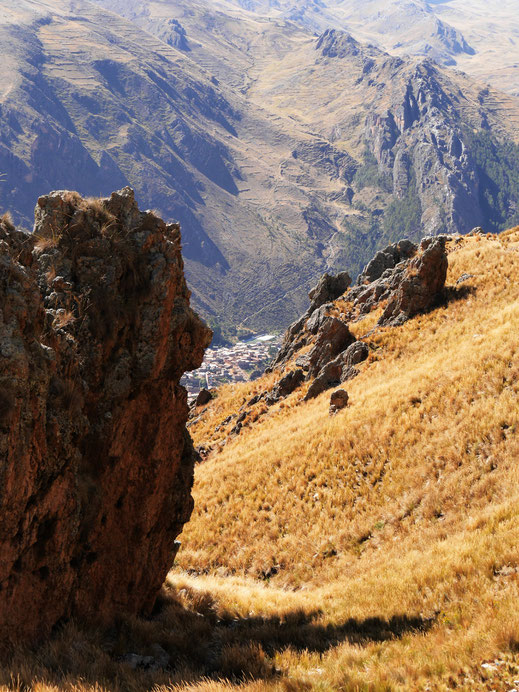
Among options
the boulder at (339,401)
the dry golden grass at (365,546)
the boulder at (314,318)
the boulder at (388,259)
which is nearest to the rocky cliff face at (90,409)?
the dry golden grass at (365,546)

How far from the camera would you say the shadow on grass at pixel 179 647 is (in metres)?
6.81

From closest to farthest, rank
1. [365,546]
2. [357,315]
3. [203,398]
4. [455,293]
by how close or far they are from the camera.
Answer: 1. [365,546]
2. [455,293]
3. [357,315]
4. [203,398]

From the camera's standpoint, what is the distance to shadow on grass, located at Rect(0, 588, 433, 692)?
268 inches

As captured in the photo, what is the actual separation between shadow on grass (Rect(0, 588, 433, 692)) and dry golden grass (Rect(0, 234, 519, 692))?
0.11 ft

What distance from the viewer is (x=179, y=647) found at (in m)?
8.68

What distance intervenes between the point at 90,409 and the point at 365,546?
8.93 metres

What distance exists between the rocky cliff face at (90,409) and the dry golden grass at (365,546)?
805 mm

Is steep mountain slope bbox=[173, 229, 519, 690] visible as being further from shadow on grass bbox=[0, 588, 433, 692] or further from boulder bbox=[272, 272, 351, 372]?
boulder bbox=[272, 272, 351, 372]

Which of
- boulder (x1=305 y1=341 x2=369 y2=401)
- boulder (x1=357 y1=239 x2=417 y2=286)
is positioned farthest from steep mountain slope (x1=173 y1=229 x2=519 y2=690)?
boulder (x1=357 y1=239 x2=417 y2=286)

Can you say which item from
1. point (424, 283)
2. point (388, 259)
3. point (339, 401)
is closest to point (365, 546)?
point (339, 401)

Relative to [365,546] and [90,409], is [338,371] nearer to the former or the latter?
[365,546]

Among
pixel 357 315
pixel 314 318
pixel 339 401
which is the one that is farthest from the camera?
pixel 314 318

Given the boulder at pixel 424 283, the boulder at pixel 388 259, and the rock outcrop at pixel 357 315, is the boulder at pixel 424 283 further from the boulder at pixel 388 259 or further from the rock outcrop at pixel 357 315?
the boulder at pixel 388 259

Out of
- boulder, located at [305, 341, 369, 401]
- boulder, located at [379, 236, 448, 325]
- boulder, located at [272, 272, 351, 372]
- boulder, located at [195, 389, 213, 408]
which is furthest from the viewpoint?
boulder, located at [195, 389, 213, 408]
